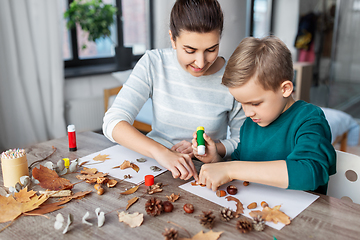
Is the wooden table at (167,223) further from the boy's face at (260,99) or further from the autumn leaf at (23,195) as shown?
the boy's face at (260,99)

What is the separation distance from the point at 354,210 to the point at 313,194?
0.11 m

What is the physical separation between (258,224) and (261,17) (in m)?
4.45

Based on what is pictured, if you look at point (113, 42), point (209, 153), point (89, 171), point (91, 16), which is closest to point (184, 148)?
point (209, 153)

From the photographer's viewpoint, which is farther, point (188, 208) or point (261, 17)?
point (261, 17)

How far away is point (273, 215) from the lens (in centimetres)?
72

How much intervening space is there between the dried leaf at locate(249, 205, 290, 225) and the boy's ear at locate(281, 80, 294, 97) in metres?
0.33

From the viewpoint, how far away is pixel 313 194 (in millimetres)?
828

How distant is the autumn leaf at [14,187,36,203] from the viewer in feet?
2.59

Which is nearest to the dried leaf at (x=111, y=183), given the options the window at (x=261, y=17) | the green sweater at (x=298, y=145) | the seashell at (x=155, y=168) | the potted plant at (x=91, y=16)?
the seashell at (x=155, y=168)

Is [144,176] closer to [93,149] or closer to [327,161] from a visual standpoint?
[93,149]

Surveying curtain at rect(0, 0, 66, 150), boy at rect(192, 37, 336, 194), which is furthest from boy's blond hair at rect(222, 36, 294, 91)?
curtain at rect(0, 0, 66, 150)

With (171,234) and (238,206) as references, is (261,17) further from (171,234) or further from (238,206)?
(171,234)

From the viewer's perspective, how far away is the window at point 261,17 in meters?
4.47

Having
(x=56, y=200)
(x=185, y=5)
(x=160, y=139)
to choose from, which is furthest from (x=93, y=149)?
(x=185, y=5)
